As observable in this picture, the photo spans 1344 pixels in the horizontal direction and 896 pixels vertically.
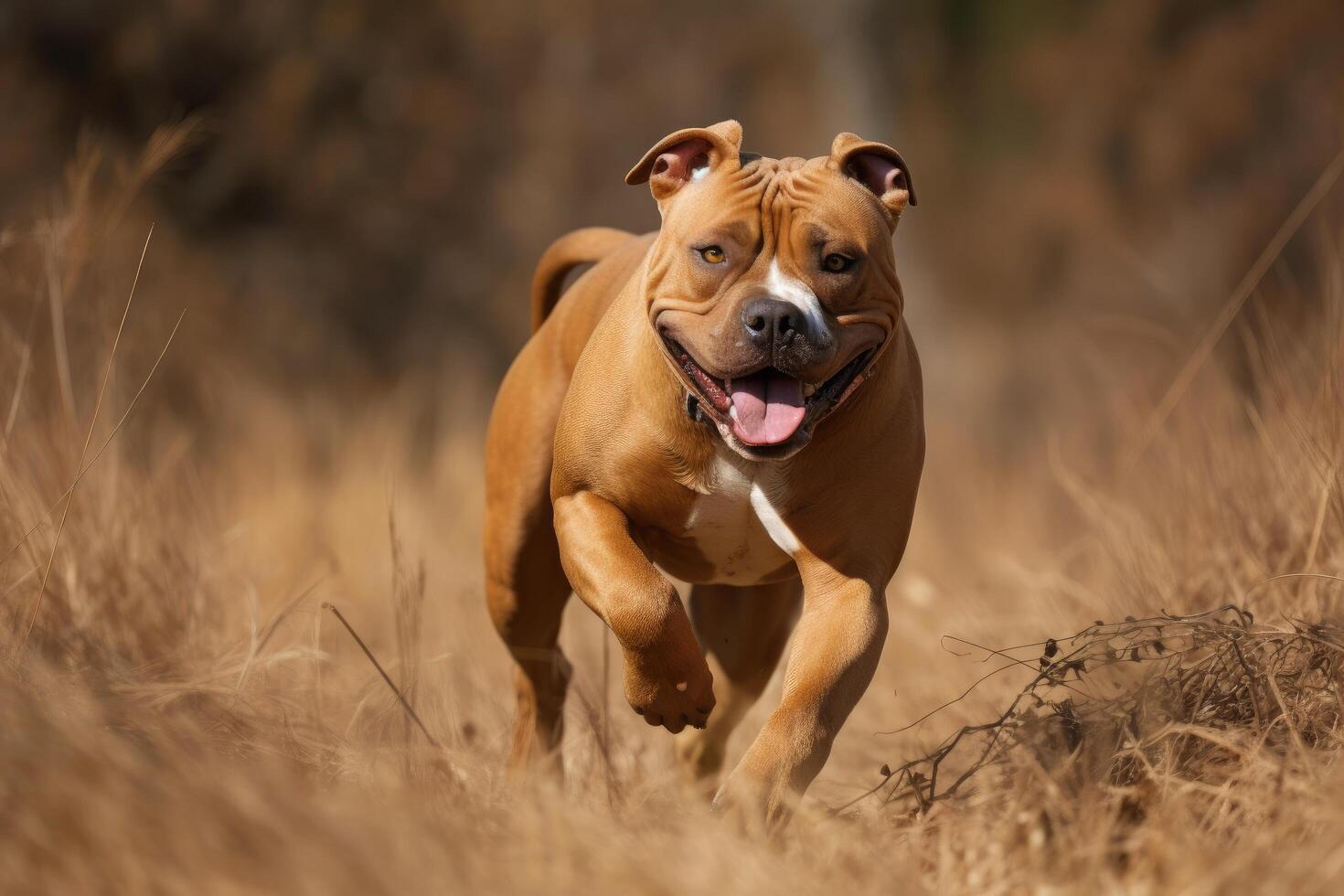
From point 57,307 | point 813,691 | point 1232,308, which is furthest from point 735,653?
point 57,307

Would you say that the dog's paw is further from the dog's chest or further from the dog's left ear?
the dog's left ear

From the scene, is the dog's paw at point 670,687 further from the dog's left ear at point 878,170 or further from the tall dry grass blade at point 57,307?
the tall dry grass blade at point 57,307

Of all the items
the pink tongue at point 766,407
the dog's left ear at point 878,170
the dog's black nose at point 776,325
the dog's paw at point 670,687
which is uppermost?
the dog's left ear at point 878,170

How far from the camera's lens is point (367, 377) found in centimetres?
1565

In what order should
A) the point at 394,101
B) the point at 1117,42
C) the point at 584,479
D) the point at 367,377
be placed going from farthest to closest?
the point at 1117,42, the point at 394,101, the point at 367,377, the point at 584,479

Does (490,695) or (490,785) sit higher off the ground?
(490,785)

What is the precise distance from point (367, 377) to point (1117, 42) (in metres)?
10.3

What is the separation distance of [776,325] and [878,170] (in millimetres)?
754

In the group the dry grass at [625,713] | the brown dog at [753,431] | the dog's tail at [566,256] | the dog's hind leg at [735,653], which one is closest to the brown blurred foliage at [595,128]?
the dry grass at [625,713]

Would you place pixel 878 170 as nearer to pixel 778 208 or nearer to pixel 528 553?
pixel 778 208

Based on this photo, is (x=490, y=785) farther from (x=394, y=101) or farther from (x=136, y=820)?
(x=394, y=101)

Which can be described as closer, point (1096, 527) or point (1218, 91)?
point (1096, 527)

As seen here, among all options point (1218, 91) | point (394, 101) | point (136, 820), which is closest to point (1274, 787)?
point (136, 820)

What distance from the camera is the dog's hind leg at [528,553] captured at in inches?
183
